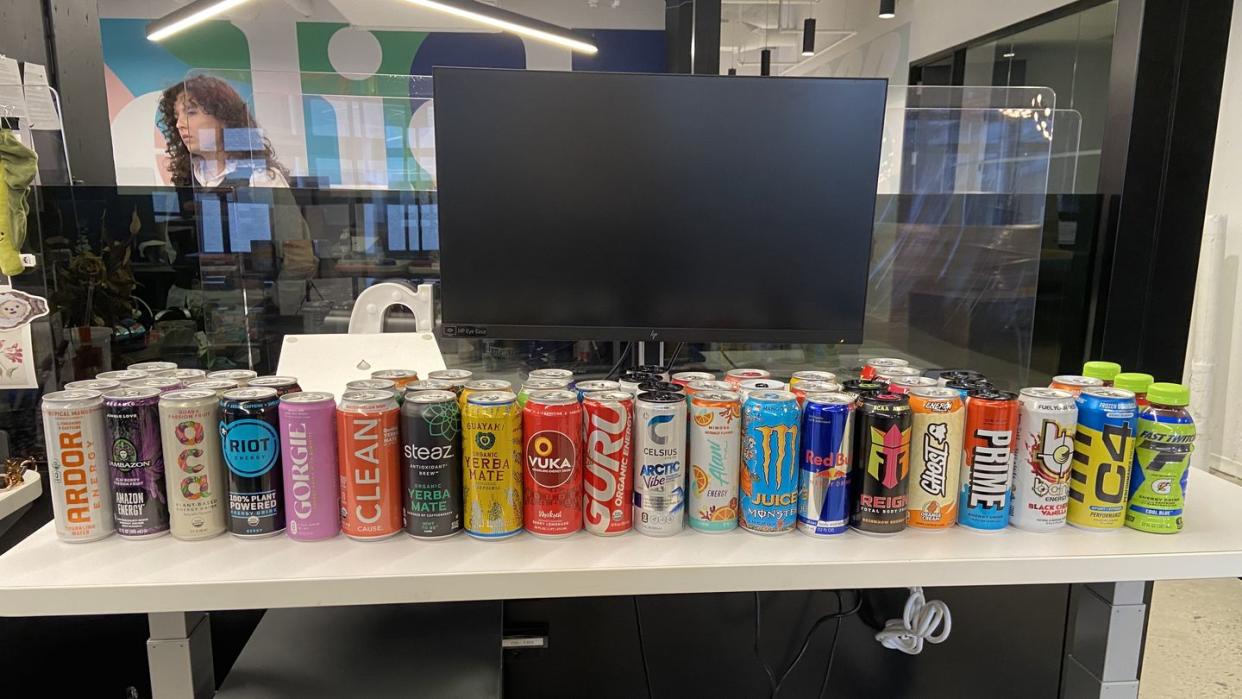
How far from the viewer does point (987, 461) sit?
1.01 meters

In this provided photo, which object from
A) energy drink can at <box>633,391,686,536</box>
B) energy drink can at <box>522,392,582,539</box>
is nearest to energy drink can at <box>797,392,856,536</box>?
energy drink can at <box>633,391,686,536</box>

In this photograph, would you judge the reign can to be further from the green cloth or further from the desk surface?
the green cloth

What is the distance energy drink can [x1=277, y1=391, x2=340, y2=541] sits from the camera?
922 mm

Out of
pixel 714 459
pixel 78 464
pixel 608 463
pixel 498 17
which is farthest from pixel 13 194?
pixel 498 17

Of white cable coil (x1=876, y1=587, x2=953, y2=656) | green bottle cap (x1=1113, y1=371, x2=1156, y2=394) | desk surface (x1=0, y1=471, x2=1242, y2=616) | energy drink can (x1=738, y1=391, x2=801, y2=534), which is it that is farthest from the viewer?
white cable coil (x1=876, y1=587, x2=953, y2=656)

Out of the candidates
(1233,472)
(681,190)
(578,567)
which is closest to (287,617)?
(578,567)

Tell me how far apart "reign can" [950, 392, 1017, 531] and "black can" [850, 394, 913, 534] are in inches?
3.8

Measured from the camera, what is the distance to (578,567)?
2.93 ft

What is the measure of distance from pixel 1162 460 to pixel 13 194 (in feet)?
7.71

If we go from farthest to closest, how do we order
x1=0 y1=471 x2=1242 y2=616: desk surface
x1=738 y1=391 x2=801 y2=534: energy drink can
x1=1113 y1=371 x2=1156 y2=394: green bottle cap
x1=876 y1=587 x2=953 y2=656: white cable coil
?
x1=876 y1=587 x2=953 y2=656: white cable coil < x1=1113 y1=371 x2=1156 y2=394: green bottle cap < x1=738 y1=391 x2=801 y2=534: energy drink can < x1=0 y1=471 x2=1242 y2=616: desk surface

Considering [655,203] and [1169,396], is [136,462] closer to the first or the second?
[655,203]

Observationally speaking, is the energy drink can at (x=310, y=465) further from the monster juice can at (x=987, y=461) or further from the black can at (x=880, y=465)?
the monster juice can at (x=987, y=461)

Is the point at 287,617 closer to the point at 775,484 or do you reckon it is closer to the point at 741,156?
the point at 775,484

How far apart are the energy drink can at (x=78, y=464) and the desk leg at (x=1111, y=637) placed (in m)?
1.37
